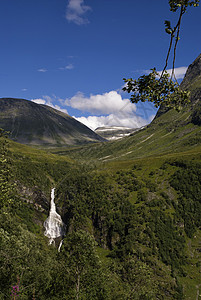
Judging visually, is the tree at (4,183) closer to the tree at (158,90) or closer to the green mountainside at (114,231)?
the green mountainside at (114,231)

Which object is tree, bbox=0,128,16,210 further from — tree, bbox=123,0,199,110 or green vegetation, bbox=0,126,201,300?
tree, bbox=123,0,199,110

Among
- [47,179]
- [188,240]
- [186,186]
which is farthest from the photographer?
[47,179]

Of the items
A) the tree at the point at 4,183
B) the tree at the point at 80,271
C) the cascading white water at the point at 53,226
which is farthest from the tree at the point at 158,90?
the cascading white water at the point at 53,226

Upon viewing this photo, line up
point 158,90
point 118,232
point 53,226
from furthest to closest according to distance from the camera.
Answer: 1. point 53,226
2. point 118,232
3. point 158,90

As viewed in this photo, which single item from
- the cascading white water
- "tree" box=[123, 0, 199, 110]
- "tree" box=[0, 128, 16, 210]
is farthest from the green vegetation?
"tree" box=[123, 0, 199, 110]

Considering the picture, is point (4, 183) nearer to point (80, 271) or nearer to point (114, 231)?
point (80, 271)

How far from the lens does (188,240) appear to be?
327 feet

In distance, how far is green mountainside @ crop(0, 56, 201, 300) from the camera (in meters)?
28.7

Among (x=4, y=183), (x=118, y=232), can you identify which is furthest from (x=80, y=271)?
(x=118, y=232)

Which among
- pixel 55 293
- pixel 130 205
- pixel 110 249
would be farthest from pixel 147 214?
pixel 55 293

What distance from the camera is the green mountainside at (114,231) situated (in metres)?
28.7

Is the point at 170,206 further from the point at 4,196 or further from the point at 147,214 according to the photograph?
the point at 4,196

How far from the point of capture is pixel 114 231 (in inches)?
4085

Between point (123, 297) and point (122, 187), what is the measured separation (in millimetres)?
98763
